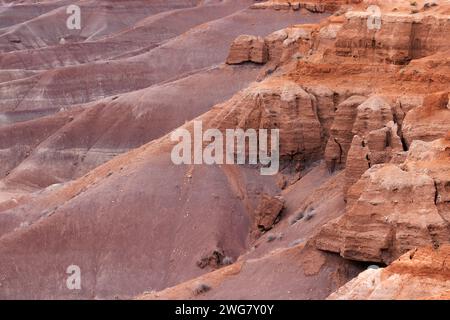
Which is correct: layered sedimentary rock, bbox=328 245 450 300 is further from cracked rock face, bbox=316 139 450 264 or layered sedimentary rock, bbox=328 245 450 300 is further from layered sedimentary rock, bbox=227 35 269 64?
layered sedimentary rock, bbox=227 35 269 64

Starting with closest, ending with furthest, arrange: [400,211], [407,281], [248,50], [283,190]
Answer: [407,281] → [400,211] → [283,190] → [248,50]

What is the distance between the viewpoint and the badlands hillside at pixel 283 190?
27016mm

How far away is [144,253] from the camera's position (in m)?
40.7

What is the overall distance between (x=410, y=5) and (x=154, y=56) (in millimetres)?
50069

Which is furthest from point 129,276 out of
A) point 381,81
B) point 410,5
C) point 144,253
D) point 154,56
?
point 154,56

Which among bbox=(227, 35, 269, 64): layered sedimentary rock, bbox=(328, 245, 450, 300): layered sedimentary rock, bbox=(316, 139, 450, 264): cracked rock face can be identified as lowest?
bbox=(227, 35, 269, 64): layered sedimentary rock

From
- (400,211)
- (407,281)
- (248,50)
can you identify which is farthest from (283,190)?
(407,281)

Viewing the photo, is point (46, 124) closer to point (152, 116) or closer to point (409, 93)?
point (152, 116)

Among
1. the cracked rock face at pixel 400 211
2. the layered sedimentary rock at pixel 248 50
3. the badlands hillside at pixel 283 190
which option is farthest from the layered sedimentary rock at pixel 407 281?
the layered sedimentary rock at pixel 248 50

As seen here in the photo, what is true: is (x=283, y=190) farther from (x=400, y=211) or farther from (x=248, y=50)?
(x=248, y=50)

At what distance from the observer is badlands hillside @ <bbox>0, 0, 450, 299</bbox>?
1064 inches

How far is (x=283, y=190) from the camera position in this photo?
41.9 metres

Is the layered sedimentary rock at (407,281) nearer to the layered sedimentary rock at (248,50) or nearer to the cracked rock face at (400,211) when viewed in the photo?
the cracked rock face at (400,211)

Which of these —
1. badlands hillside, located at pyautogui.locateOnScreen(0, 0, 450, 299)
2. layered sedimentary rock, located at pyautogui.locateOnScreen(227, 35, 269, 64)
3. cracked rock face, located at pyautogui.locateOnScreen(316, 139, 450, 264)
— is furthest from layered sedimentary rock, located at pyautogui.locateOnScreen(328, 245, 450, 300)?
layered sedimentary rock, located at pyautogui.locateOnScreen(227, 35, 269, 64)
